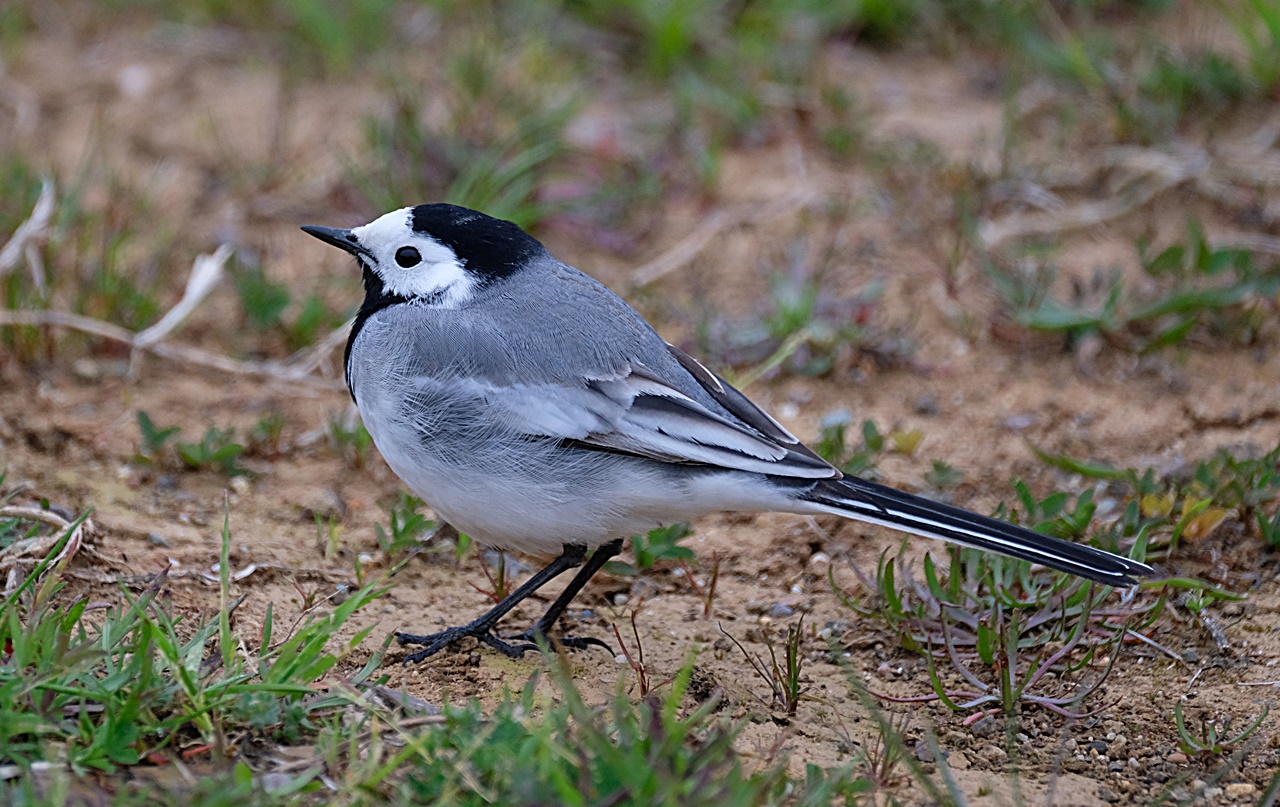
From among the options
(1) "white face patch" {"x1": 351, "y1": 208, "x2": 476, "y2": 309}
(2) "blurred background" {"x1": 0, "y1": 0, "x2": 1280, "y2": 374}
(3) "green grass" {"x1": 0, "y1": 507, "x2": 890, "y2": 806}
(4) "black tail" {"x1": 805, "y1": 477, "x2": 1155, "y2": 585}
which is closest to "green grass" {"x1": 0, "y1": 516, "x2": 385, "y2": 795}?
(3) "green grass" {"x1": 0, "y1": 507, "x2": 890, "y2": 806}

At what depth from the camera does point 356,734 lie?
3113 mm

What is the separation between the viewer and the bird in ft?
12.5

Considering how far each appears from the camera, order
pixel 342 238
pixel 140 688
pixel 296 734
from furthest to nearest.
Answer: pixel 342 238 < pixel 296 734 < pixel 140 688

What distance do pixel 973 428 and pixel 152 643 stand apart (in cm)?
326

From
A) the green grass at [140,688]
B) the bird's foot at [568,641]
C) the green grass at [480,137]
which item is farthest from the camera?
the green grass at [480,137]

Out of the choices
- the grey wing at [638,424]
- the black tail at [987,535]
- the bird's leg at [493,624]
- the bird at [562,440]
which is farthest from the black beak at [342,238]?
the black tail at [987,535]

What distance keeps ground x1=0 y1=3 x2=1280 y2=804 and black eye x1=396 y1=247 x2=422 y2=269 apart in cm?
99

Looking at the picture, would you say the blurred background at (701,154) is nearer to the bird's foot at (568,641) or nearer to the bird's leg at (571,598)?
the bird's leg at (571,598)

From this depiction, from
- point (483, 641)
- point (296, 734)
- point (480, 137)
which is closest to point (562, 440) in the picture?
point (483, 641)

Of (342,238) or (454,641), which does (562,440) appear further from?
(342,238)

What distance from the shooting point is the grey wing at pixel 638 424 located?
12.5ft

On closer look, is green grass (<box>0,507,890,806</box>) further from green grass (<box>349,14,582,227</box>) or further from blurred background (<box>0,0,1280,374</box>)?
green grass (<box>349,14,582,227</box>)

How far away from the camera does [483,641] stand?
4.14 meters

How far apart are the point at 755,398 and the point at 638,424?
177cm
